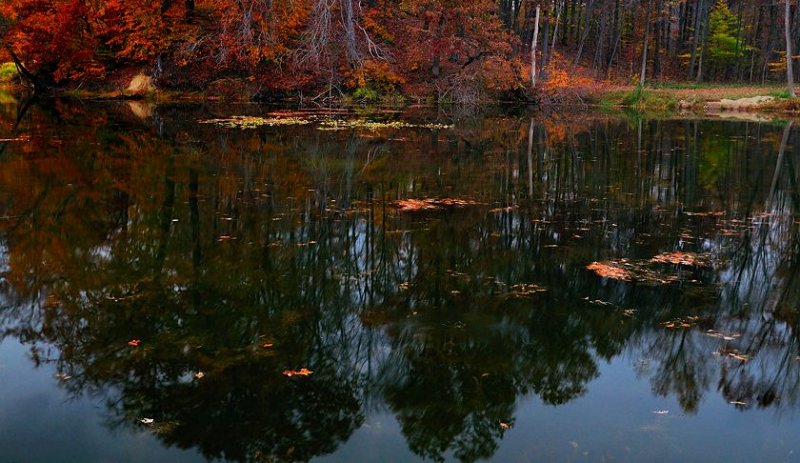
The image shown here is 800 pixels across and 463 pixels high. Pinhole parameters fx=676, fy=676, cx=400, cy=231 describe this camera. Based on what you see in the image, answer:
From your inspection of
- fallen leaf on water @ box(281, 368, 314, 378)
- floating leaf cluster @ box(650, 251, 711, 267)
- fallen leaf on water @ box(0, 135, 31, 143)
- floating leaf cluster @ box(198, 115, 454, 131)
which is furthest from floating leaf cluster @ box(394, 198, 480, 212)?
floating leaf cluster @ box(198, 115, 454, 131)

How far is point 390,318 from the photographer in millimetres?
6656

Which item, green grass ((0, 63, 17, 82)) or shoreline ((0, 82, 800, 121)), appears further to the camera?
green grass ((0, 63, 17, 82))

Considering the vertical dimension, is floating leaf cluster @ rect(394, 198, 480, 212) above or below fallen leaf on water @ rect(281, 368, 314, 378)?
above

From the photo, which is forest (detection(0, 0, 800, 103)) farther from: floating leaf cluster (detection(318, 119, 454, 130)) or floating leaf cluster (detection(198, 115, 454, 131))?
floating leaf cluster (detection(318, 119, 454, 130))

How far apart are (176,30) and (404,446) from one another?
117 ft

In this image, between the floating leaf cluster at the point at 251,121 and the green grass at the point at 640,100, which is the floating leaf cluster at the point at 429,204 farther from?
the green grass at the point at 640,100

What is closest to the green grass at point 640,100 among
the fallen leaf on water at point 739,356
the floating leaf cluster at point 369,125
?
the floating leaf cluster at point 369,125

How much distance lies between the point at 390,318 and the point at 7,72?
1741 inches

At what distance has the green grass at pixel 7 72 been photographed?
41.5 meters

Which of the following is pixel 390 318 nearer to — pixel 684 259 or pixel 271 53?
pixel 684 259

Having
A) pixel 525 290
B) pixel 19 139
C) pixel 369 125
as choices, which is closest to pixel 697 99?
pixel 369 125

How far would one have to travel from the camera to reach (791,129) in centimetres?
2473

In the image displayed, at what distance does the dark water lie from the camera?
461 cm

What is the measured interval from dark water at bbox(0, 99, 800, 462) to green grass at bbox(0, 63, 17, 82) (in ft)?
108
